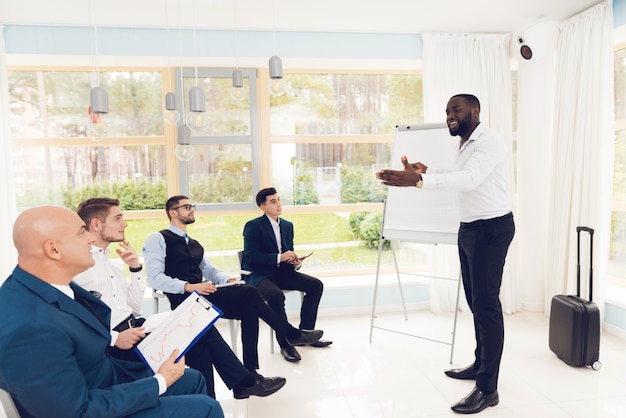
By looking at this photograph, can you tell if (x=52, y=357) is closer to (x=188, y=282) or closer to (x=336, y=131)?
(x=188, y=282)

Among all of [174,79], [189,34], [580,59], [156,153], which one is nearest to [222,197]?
[156,153]

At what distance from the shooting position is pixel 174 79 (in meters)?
4.13

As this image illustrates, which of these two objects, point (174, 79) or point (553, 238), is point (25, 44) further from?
point (553, 238)

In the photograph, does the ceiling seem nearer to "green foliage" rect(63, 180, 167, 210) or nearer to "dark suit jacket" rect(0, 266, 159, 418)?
"green foliage" rect(63, 180, 167, 210)

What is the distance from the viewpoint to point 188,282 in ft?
9.75

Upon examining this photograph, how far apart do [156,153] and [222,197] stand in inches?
30.3

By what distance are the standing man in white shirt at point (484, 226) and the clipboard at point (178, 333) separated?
1213mm

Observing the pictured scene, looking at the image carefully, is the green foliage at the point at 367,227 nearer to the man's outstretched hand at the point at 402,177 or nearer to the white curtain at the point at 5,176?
the man's outstretched hand at the point at 402,177

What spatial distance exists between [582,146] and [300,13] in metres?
2.65

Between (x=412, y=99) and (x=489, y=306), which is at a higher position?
(x=412, y=99)

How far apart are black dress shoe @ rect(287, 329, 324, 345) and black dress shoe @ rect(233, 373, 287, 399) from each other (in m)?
0.53

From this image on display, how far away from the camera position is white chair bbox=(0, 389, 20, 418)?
1212 mm

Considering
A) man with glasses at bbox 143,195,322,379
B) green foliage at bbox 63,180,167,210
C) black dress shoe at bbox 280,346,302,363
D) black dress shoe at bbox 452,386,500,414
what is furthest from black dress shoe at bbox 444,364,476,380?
green foliage at bbox 63,180,167,210

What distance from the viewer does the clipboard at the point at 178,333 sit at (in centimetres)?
177
